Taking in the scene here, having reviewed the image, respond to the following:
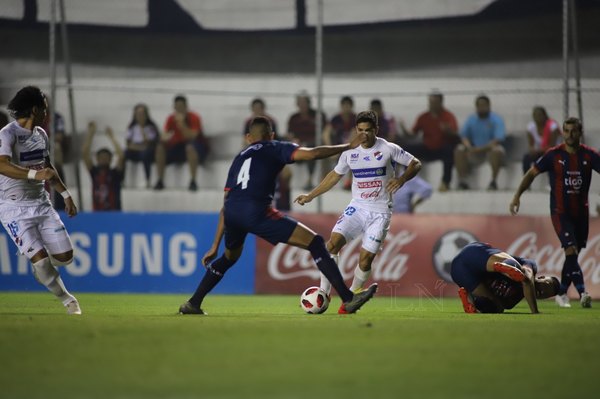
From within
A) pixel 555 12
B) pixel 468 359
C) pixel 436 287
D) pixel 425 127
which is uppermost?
pixel 555 12

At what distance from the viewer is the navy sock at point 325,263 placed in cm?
1065

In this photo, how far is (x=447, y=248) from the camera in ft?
58.1

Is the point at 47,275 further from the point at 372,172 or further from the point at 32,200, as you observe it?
the point at 372,172

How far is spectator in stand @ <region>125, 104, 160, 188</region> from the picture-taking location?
20.5m

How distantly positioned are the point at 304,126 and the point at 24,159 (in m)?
9.56

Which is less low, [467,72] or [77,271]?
[467,72]

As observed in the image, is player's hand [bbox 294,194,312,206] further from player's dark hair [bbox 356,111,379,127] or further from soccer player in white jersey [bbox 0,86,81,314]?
soccer player in white jersey [bbox 0,86,81,314]

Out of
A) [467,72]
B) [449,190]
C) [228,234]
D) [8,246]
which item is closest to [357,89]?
[467,72]

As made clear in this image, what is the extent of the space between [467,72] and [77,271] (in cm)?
924

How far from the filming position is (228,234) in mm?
10898

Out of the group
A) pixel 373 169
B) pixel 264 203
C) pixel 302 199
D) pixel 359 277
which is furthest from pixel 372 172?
pixel 264 203

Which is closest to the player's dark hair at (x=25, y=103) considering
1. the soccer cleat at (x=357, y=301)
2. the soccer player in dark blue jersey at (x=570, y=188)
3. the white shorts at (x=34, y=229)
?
the white shorts at (x=34, y=229)

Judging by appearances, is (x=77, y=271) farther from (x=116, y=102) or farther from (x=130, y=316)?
(x=130, y=316)

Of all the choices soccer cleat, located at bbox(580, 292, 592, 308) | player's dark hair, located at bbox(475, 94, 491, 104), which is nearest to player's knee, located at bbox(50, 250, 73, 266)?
soccer cleat, located at bbox(580, 292, 592, 308)
